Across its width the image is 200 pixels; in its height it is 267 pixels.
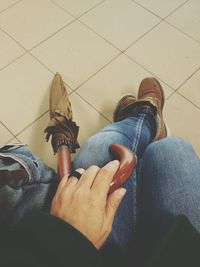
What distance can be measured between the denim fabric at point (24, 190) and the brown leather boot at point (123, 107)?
0.46 meters

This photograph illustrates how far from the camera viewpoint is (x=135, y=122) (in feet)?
3.04

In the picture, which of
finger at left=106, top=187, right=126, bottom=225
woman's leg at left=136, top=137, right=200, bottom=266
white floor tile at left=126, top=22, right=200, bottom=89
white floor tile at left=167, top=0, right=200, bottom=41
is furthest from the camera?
white floor tile at left=167, top=0, right=200, bottom=41

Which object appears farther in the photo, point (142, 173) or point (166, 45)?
point (166, 45)

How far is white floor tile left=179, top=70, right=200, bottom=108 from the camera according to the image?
48.5 inches

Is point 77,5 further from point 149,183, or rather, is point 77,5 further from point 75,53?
point 149,183

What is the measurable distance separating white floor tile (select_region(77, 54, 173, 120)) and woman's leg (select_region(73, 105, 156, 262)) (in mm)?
224

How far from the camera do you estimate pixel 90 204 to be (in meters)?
0.51

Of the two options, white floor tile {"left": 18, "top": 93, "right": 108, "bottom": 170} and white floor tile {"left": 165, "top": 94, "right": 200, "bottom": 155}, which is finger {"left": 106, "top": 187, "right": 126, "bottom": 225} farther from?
white floor tile {"left": 165, "top": 94, "right": 200, "bottom": 155}

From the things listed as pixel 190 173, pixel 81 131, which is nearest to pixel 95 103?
pixel 81 131

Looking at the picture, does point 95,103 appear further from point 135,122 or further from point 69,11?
point 69,11

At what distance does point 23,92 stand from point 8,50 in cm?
24

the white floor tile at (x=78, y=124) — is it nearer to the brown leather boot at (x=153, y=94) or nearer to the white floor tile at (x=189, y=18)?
the brown leather boot at (x=153, y=94)

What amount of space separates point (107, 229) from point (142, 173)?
1.01 ft

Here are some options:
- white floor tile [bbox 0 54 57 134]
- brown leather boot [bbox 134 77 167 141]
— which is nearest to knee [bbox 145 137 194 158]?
brown leather boot [bbox 134 77 167 141]
